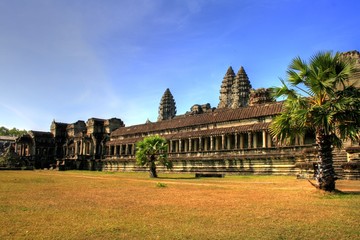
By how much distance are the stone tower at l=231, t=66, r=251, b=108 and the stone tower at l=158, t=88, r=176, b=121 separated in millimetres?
21169

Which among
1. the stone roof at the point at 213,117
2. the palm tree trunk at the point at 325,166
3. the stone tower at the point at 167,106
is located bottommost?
the palm tree trunk at the point at 325,166

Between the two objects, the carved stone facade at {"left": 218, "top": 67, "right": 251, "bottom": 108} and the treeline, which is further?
the treeline

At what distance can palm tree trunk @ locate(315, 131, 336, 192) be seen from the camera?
15.9 meters

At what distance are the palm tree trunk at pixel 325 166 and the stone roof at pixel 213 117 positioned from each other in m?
24.2

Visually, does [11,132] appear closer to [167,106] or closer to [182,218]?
[167,106]

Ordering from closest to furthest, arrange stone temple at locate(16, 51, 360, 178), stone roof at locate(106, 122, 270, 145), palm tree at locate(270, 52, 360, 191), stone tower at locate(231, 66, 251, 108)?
palm tree at locate(270, 52, 360, 191)
stone temple at locate(16, 51, 360, 178)
stone roof at locate(106, 122, 270, 145)
stone tower at locate(231, 66, 251, 108)

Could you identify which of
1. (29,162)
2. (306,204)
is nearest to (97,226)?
(306,204)

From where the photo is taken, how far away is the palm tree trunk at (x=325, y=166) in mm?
15867

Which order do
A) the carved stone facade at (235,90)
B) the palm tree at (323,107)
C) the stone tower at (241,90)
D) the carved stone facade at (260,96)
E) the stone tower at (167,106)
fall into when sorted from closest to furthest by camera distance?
the palm tree at (323,107) < the carved stone facade at (260,96) < the stone tower at (241,90) < the carved stone facade at (235,90) < the stone tower at (167,106)

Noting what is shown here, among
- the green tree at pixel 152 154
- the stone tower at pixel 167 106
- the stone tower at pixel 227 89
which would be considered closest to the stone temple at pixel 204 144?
the green tree at pixel 152 154

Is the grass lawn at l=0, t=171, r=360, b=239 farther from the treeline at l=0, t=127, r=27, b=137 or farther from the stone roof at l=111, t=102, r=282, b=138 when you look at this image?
the treeline at l=0, t=127, r=27, b=137

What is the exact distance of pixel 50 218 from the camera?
33.3 feet

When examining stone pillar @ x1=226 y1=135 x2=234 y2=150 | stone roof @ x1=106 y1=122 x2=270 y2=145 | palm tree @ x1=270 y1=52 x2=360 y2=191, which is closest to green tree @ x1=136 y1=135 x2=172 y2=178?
stone roof @ x1=106 y1=122 x2=270 y2=145

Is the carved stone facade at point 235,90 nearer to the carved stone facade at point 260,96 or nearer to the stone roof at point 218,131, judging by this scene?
the carved stone facade at point 260,96
